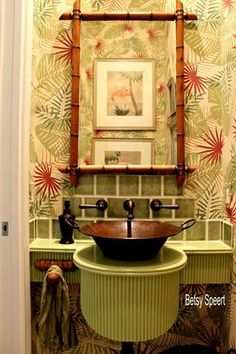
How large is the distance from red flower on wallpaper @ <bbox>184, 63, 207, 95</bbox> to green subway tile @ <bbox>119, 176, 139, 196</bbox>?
0.61 m

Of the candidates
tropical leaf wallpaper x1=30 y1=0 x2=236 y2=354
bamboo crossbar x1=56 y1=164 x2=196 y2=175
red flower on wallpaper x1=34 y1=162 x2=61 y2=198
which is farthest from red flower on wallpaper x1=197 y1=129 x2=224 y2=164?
red flower on wallpaper x1=34 y1=162 x2=61 y2=198

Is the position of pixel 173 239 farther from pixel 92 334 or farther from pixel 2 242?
pixel 2 242

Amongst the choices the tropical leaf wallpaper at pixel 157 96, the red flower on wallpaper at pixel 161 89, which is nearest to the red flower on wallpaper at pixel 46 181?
the tropical leaf wallpaper at pixel 157 96

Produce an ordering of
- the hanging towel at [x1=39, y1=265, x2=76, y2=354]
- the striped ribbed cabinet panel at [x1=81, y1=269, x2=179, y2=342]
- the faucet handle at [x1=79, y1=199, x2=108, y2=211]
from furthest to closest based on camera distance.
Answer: the faucet handle at [x1=79, y1=199, x2=108, y2=211] → the hanging towel at [x1=39, y1=265, x2=76, y2=354] → the striped ribbed cabinet panel at [x1=81, y1=269, x2=179, y2=342]

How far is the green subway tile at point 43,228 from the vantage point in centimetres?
184

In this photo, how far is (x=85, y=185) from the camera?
1.83 meters

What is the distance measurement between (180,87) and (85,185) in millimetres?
793

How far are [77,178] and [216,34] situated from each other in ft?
3.87

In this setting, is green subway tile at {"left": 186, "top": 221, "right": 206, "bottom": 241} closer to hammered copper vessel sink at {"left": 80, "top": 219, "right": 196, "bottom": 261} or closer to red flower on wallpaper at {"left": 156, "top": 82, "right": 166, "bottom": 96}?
hammered copper vessel sink at {"left": 80, "top": 219, "right": 196, "bottom": 261}

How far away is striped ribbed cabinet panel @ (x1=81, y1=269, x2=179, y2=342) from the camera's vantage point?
1.31 meters

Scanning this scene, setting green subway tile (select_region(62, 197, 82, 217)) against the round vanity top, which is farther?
green subway tile (select_region(62, 197, 82, 217))

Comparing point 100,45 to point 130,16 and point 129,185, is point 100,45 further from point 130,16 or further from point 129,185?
point 129,185

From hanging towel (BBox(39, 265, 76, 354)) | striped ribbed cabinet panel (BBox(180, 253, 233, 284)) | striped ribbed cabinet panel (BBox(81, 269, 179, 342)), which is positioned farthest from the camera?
striped ribbed cabinet panel (BBox(180, 253, 233, 284))

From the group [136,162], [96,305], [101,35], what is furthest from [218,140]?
[96,305]
